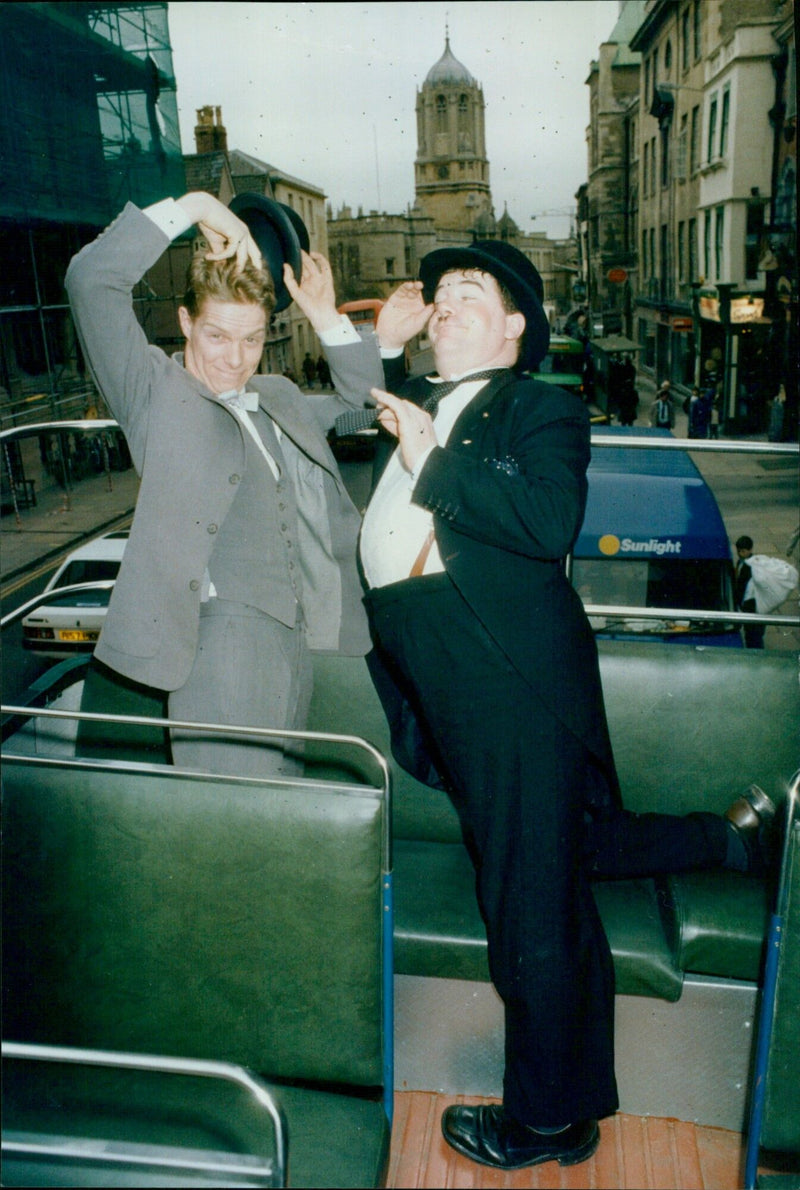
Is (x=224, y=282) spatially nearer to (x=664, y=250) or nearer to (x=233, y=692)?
(x=233, y=692)

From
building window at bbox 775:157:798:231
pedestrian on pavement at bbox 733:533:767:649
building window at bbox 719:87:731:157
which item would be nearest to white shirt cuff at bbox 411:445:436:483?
pedestrian on pavement at bbox 733:533:767:649

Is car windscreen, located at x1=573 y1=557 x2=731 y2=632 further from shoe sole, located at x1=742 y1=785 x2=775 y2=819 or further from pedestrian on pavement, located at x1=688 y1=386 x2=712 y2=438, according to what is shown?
pedestrian on pavement, located at x1=688 y1=386 x2=712 y2=438

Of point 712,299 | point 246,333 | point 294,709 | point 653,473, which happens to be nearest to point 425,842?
point 294,709

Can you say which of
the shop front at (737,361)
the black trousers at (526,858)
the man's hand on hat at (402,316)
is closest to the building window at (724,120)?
the shop front at (737,361)

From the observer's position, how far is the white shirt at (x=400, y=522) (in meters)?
2.10

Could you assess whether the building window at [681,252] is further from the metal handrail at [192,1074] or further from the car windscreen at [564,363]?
the metal handrail at [192,1074]

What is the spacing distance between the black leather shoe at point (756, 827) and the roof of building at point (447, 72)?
2212mm

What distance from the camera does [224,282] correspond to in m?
2.10

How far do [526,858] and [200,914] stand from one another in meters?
0.76

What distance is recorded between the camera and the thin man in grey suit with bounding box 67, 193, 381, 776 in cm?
197

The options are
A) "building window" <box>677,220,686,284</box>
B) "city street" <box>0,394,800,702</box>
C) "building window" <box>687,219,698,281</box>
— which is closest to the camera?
"city street" <box>0,394,800,702</box>

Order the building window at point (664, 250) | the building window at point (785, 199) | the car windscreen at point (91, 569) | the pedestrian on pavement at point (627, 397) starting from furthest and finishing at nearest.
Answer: the building window at point (664, 250), the pedestrian on pavement at point (627, 397), the building window at point (785, 199), the car windscreen at point (91, 569)

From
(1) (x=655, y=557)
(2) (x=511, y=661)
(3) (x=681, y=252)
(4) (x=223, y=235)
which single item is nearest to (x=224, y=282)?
(4) (x=223, y=235)

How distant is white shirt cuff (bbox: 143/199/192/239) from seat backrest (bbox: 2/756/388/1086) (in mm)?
1214
